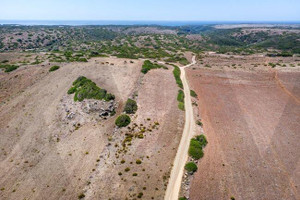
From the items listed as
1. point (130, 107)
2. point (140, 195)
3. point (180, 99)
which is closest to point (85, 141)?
point (130, 107)

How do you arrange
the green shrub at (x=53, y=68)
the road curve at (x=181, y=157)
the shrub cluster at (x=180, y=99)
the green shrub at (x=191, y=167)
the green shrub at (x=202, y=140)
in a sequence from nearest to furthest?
the road curve at (x=181, y=157) < the green shrub at (x=191, y=167) < the green shrub at (x=202, y=140) < the shrub cluster at (x=180, y=99) < the green shrub at (x=53, y=68)

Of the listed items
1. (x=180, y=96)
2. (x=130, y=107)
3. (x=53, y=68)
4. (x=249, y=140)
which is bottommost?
(x=249, y=140)

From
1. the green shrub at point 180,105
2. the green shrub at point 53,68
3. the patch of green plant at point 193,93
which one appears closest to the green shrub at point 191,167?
the green shrub at point 180,105

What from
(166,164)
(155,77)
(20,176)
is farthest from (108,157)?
(155,77)

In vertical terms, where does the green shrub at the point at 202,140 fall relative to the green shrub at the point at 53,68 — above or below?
below

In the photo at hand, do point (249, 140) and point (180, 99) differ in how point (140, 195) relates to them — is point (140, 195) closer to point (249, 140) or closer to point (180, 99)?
point (249, 140)

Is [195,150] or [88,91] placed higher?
[88,91]

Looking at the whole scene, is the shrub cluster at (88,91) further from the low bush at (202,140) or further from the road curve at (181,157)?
the low bush at (202,140)
